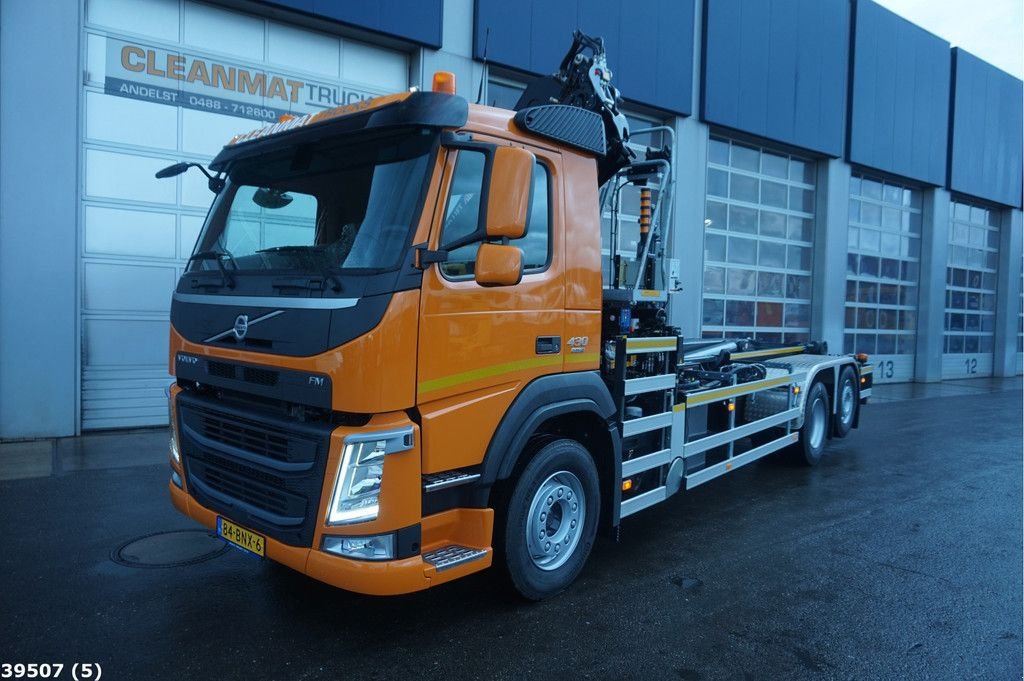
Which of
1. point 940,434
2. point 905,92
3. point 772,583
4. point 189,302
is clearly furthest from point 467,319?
point 905,92

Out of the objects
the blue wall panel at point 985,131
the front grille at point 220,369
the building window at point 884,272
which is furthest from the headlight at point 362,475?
the blue wall panel at point 985,131

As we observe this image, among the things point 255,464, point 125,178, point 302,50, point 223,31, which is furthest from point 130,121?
point 255,464

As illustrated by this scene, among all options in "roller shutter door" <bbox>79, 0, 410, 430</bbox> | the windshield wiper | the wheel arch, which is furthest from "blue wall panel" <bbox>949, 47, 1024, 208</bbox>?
the windshield wiper

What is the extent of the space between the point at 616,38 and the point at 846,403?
22.4 ft

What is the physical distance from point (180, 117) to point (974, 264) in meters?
21.3

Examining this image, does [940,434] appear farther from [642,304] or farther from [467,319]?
[467,319]

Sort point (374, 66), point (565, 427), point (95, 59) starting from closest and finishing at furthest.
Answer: point (565, 427) → point (95, 59) → point (374, 66)

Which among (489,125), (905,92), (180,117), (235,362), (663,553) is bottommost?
(663,553)

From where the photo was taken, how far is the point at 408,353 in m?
3.15

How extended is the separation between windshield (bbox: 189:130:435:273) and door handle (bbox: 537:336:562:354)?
40.4 inches

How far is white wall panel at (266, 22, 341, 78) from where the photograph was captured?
29.6 feet

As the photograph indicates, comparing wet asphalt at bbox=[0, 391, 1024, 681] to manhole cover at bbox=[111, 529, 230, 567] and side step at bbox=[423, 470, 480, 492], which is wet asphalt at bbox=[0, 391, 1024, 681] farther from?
side step at bbox=[423, 470, 480, 492]

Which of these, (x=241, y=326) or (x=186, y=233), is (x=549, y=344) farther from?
(x=186, y=233)

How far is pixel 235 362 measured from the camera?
3.54m
